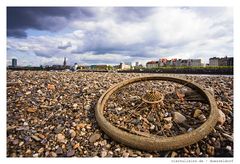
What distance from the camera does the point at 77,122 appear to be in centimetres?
218

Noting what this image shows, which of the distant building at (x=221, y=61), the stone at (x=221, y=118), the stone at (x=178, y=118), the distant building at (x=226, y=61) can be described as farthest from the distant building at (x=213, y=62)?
the stone at (x=178, y=118)

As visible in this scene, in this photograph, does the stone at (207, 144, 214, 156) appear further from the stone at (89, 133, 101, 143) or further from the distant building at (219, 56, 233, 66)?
the distant building at (219, 56, 233, 66)

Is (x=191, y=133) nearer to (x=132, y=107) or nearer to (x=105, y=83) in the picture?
(x=132, y=107)

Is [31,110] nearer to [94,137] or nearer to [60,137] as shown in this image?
[60,137]

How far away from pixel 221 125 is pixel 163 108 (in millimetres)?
559

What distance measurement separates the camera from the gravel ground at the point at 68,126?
1.88 meters

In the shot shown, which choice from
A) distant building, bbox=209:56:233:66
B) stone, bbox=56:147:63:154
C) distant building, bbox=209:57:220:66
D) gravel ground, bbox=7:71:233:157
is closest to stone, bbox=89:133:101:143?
gravel ground, bbox=7:71:233:157

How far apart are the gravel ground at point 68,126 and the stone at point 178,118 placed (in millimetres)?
231

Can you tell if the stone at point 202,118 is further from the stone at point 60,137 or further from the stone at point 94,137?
the stone at point 60,137

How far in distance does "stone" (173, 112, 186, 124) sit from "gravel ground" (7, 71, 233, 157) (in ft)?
0.76

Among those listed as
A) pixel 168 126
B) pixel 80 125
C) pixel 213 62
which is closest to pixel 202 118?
pixel 168 126

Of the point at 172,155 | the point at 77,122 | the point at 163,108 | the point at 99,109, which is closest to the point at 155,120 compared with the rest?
the point at 163,108

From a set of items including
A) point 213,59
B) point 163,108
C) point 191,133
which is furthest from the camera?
point 213,59
